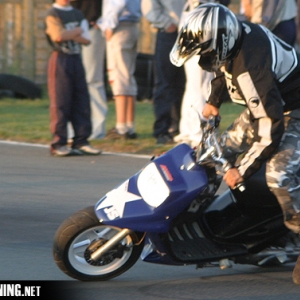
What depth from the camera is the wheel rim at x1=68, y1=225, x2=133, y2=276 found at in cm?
461

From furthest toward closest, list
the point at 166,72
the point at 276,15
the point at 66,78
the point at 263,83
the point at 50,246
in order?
the point at 166,72
the point at 276,15
the point at 66,78
the point at 50,246
the point at 263,83

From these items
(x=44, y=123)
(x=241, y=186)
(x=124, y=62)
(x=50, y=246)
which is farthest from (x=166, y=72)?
(x=241, y=186)

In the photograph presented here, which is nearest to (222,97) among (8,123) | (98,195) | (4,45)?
(98,195)

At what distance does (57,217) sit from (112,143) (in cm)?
320

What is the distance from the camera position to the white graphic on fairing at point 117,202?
177 inches

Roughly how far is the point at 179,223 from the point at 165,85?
4.76m

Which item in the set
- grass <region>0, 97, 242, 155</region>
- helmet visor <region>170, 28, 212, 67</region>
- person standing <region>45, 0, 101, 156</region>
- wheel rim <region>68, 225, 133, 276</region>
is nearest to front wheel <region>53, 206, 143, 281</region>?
wheel rim <region>68, 225, 133, 276</region>

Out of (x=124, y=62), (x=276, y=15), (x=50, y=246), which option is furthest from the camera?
(x=124, y=62)

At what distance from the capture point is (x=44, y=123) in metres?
11.1

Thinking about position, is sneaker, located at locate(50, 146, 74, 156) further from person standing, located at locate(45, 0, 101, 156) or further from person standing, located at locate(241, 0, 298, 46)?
person standing, located at locate(241, 0, 298, 46)

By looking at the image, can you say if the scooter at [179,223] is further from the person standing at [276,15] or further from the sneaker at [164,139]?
the sneaker at [164,139]

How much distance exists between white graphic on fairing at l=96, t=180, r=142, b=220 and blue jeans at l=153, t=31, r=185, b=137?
4749 millimetres

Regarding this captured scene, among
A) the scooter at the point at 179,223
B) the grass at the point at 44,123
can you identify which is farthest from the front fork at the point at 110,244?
the grass at the point at 44,123

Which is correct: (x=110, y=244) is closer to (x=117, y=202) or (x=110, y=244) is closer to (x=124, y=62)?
(x=117, y=202)
